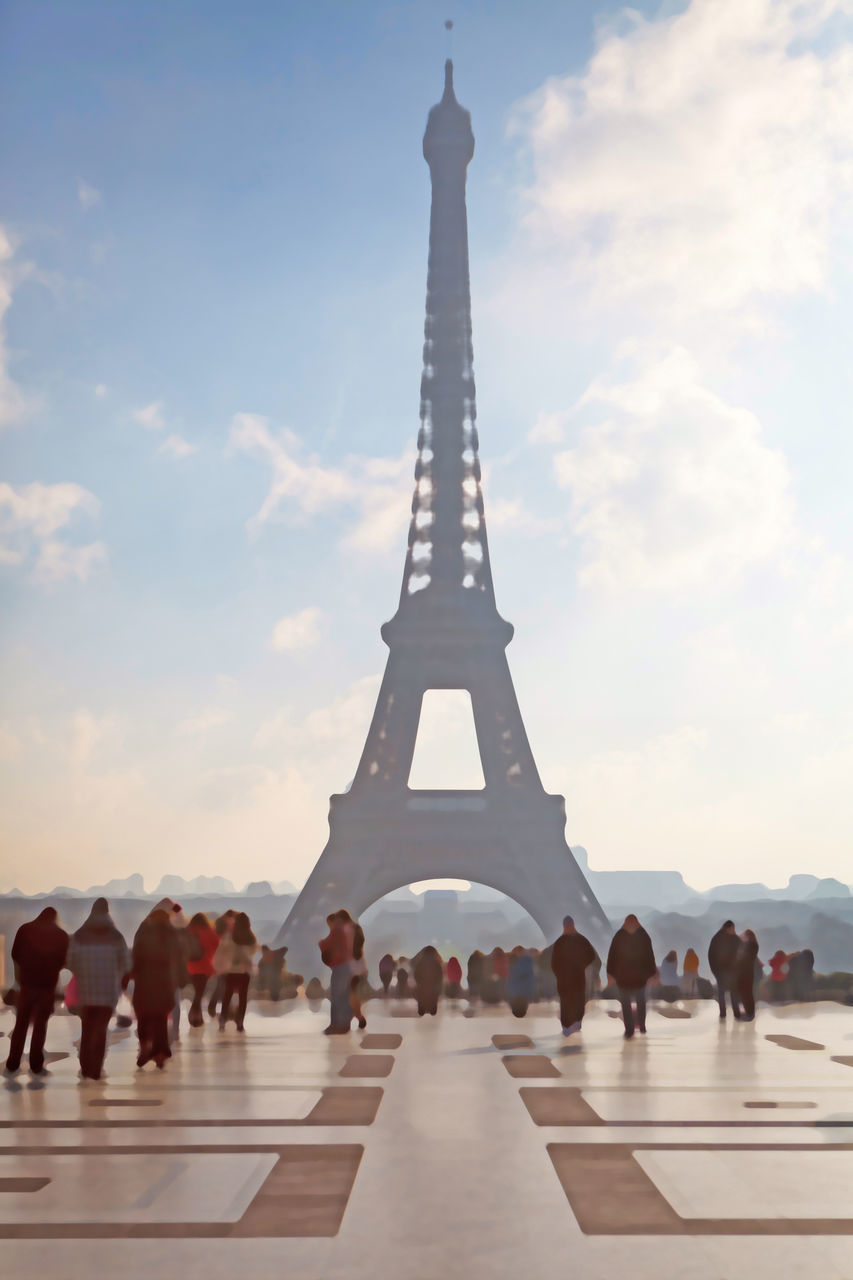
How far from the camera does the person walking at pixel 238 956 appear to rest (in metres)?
15.8

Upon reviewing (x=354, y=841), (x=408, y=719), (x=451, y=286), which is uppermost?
(x=451, y=286)

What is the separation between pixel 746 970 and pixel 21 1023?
10268mm

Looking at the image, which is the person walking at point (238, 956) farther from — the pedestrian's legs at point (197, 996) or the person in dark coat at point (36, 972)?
the person in dark coat at point (36, 972)

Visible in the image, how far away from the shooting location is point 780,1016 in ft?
65.1

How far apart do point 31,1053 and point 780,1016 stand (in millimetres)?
12297

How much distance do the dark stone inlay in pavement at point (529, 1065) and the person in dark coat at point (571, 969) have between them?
1783 mm

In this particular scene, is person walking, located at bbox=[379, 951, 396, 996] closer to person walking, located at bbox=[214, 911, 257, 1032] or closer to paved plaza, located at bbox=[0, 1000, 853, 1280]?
person walking, located at bbox=[214, 911, 257, 1032]

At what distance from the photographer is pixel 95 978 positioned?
11172 mm

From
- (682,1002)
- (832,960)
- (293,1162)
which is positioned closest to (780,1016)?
(682,1002)

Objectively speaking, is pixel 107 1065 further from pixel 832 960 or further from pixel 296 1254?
pixel 832 960

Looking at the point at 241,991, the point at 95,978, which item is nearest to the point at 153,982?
the point at 95,978

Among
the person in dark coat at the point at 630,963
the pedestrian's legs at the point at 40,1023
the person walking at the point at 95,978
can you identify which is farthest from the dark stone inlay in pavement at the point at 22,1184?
the person in dark coat at the point at 630,963

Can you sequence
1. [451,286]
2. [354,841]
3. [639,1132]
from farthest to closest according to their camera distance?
[451,286] < [354,841] < [639,1132]

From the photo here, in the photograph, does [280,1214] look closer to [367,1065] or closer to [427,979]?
[367,1065]
